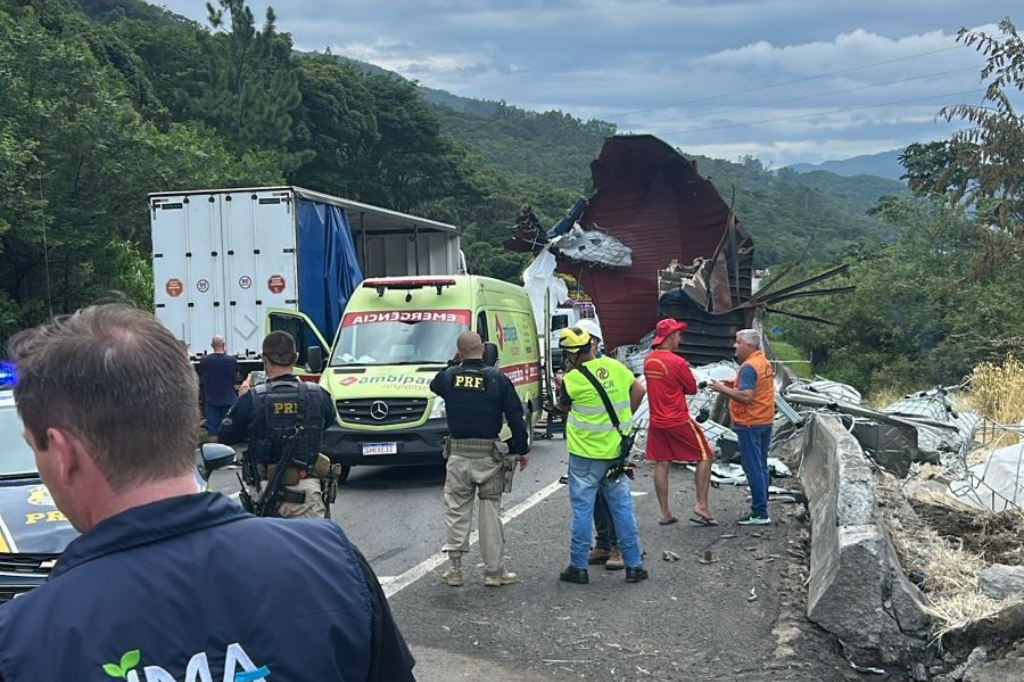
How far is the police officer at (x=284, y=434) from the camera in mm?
6422

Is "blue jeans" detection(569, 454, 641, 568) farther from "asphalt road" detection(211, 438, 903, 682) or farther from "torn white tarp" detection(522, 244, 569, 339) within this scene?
"torn white tarp" detection(522, 244, 569, 339)

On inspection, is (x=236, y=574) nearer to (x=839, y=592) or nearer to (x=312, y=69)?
(x=839, y=592)

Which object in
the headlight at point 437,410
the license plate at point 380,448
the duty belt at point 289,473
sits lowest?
Answer: the license plate at point 380,448

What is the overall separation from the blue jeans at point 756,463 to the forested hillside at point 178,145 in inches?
463

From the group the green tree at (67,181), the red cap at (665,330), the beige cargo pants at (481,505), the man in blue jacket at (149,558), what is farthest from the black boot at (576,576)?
the green tree at (67,181)

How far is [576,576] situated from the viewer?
297 inches

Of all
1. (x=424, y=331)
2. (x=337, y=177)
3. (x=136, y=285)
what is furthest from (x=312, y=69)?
(x=424, y=331)

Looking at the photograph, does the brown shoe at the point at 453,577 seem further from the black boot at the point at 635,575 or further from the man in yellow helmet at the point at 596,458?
the black boot at the point at 635,575

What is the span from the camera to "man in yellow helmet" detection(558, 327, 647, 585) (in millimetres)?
7523

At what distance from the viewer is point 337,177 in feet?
171

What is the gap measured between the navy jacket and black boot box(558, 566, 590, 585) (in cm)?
593

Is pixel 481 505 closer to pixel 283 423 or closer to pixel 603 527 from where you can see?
pixel 603 527

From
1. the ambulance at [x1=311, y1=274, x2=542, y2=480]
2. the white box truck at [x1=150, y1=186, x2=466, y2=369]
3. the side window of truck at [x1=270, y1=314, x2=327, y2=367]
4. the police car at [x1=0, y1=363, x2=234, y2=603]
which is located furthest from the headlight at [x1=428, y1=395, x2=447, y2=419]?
the police car at [x1=0, y1=363, x2=234, y2=603]

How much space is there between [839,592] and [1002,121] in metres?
11.9
